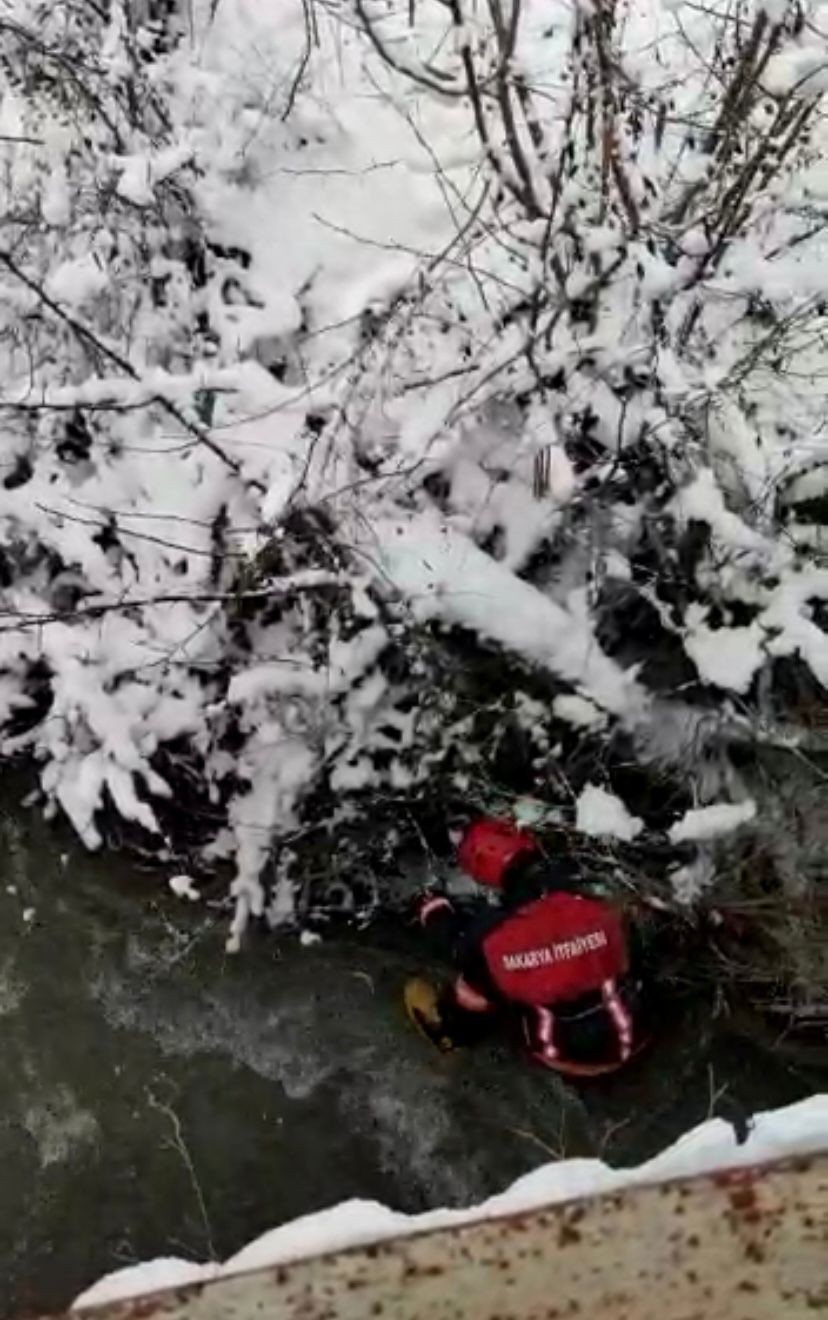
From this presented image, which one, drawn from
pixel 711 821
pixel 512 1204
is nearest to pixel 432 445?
pixel 711 821

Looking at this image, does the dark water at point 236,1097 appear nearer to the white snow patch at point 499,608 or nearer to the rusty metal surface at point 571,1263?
the white snow patch at point 499,608

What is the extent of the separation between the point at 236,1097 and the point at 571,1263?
5.78 ft

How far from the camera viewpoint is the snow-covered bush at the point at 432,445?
3383mm

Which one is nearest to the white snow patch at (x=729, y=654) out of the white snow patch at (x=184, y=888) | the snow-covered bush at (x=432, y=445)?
the snow-covered bush at (x=432, y=445)

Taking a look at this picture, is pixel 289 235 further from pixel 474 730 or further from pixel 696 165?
pixel 474 730

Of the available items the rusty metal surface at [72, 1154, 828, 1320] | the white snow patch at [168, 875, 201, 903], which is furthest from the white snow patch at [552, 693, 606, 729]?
the rusty metal surface at [72, 1154, 828, 1320]

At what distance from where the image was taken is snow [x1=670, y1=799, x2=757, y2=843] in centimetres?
329

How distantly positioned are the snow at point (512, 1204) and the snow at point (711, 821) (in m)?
1.30

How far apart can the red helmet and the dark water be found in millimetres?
450

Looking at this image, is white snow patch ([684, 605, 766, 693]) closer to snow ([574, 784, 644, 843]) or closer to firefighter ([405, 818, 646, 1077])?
→ snow ([574, 784, 644, 843])

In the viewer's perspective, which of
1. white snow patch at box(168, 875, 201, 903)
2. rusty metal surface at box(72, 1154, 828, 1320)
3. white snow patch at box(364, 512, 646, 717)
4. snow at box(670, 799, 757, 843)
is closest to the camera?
rusty metal surface at box(72, 1154, 828, 1320)

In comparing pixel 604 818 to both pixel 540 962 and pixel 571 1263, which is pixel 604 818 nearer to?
pixel 540 962

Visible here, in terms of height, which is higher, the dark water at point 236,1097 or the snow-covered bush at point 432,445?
the snow-covered bush at point 432,445

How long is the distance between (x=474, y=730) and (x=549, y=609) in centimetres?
38
